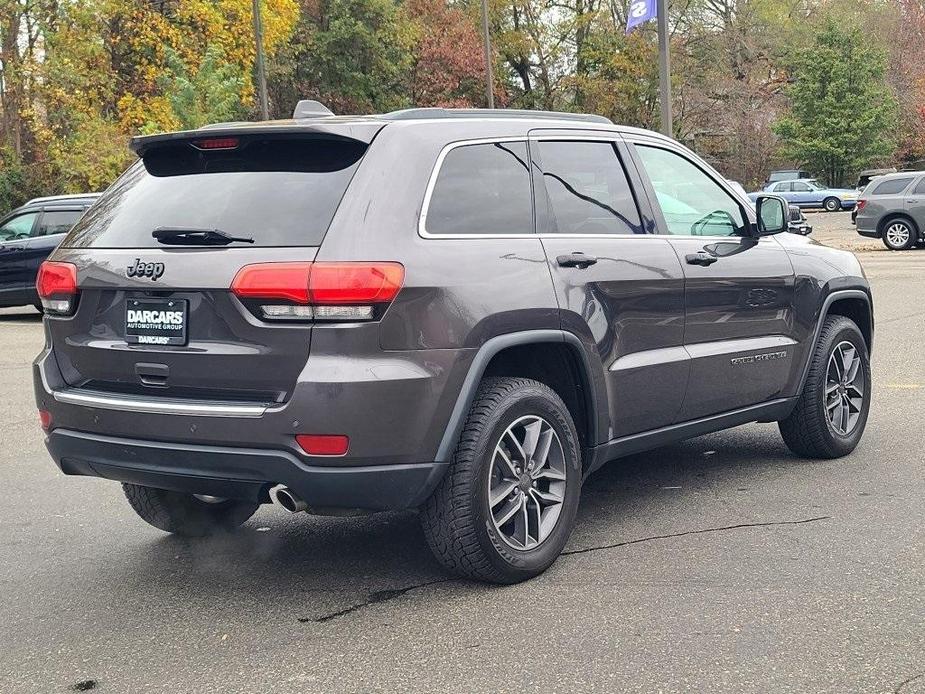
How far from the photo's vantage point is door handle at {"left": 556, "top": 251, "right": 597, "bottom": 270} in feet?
15.3

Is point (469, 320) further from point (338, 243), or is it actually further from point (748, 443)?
point (748, 443)

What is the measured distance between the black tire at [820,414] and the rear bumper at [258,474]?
2.84 meters

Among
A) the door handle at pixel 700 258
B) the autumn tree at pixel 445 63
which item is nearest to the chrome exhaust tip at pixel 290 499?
the door handle at pixel 700 258

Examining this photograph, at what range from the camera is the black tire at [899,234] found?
24859 mm

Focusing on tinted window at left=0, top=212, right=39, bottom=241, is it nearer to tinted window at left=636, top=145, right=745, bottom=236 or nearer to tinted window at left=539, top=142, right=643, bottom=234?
tinted window at left=636, top=145, right=745, bottom=236

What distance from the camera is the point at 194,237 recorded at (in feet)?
13.8

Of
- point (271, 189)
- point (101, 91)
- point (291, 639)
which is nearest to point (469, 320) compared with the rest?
point (271, 189)

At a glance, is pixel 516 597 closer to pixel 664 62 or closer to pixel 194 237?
pixel 194 237

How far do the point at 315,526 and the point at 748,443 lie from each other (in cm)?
280

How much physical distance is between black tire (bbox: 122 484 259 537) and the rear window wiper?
1.26 metres

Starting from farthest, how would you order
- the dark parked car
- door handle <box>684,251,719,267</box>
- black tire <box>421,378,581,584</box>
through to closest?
1. the dark parked car
2. door handle <box>684,251,719,267</box>
3. black tire <box>421,378,581,584</box>

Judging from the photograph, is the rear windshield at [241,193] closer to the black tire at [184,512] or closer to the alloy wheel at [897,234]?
the black tire at [184,512]

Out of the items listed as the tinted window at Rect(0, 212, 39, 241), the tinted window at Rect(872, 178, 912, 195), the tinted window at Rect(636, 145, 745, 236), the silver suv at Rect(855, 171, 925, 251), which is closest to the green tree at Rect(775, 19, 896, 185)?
the tinted window at Rect(872, 178, 912, 195)

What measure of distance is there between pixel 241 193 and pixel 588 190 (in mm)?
1534
